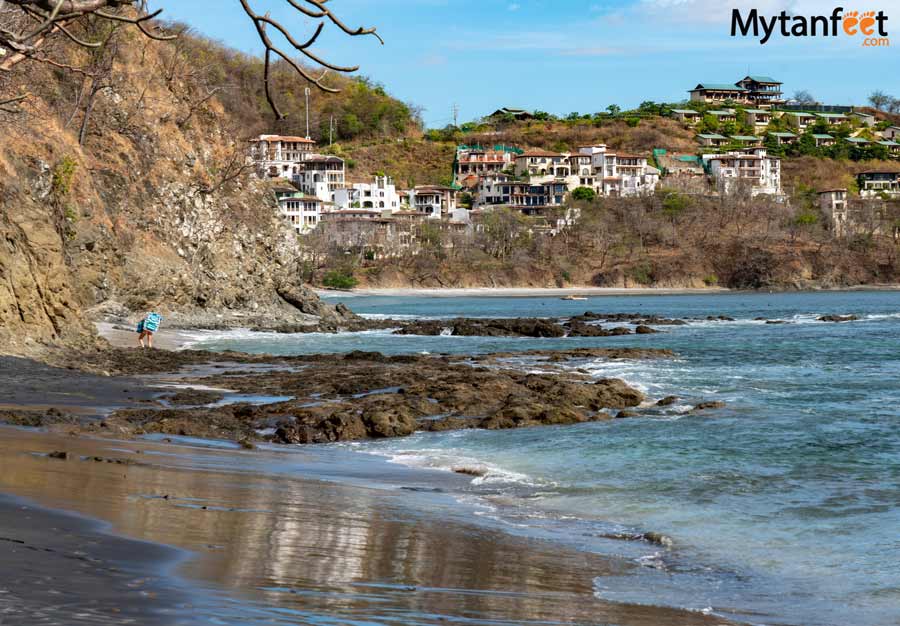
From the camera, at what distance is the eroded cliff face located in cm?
2638

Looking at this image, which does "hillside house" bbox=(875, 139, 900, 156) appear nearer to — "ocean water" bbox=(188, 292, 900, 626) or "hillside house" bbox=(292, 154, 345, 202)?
"hillside house" bbox=(292, 154, 345, 202)

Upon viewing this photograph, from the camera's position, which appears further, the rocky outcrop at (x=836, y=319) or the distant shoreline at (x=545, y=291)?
the distant shoreline at (x=545, y=291)

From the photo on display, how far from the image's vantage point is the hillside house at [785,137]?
178 metres

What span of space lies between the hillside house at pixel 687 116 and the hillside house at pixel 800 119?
55.1 ft

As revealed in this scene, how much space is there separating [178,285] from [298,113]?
137 metres

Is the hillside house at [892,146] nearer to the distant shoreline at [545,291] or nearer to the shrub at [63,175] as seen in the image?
the distant shoreline at [545,291]

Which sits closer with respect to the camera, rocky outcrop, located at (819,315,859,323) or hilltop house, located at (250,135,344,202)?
rocky outcrop, located at (819,315,859,323)

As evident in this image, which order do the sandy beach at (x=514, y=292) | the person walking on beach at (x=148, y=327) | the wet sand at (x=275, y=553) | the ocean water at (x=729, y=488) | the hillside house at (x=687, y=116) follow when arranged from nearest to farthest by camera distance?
1. the wet sand at (x=275, y=553)
2. the ocean water at (x=729, y=488)
3. the person walking on beach at (x=148, y=327)
4. the sandy beach at (x=514, y=292)
5. the hillside house at (x=687, y=116)

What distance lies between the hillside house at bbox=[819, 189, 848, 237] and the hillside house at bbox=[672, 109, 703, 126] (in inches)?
1845

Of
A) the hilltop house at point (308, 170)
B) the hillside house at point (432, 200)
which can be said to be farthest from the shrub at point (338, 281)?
the hillside house at point (432, 200)

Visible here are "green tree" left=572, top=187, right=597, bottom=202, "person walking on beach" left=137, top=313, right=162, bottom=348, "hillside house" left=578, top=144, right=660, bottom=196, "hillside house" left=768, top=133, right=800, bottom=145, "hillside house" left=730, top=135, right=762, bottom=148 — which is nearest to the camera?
"person walking on beach" left=137, top=313, right=162, bottom=348

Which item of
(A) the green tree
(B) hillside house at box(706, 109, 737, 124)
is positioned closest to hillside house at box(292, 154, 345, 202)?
(A) the green tree

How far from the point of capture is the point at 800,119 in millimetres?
197750

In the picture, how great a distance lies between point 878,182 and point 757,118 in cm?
4346
